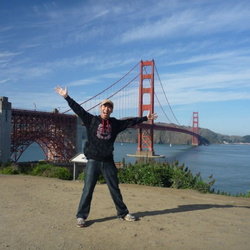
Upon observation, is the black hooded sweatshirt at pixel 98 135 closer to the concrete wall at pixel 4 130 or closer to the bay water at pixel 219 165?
the bay water at pixel 219 165

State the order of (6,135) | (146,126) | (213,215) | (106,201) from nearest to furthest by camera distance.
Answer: (213,215) < (106,201) < (6,135) < (146,126)

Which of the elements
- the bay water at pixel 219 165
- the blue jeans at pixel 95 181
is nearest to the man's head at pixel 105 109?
the blue jeans at pixel 95 181

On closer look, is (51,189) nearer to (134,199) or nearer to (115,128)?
(134,199)

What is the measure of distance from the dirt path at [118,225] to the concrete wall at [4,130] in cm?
1638

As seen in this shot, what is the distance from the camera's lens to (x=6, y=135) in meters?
21.2

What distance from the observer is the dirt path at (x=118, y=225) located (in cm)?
312

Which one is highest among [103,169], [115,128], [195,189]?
[115,128]

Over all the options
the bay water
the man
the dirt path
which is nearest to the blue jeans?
the man

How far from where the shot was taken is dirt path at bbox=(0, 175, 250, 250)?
3119mm

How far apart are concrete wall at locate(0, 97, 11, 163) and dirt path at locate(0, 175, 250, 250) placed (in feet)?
53.7

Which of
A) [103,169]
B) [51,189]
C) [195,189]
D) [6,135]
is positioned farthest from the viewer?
[6,135]

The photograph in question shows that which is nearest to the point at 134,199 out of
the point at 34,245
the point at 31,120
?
the point at 34,245

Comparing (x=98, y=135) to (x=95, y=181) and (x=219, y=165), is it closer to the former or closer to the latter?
(x=95, y=181)

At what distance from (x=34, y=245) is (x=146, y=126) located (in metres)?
39.0
